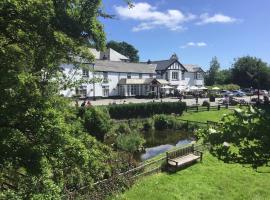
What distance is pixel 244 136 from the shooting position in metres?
3.39

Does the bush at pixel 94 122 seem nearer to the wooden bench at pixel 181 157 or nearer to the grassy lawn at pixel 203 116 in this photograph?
the wooden bench at pixel 181 157

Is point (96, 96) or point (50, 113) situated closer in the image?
point (50, 113)

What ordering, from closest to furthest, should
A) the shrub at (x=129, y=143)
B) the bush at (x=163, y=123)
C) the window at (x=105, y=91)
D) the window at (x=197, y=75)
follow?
1. the shrub at (x=129, y=143)
2. the bush at (x=163, y=123)
3. the window at (x=105, y=91)
4. the window at (x=197, y=75)

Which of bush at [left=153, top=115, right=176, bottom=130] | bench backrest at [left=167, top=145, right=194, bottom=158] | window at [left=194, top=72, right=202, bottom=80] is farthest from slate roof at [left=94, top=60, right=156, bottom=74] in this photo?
bench backrest at [left=167, top=145, right=194, bottom=158]

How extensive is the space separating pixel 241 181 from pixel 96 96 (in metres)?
43.1

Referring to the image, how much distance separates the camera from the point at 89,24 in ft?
44.7

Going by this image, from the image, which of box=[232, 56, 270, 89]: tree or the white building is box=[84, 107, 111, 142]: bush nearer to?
the white building

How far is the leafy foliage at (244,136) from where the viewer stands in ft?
10.8

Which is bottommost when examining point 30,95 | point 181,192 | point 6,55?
point 181,192

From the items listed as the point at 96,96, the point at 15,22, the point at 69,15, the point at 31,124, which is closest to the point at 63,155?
the point at 31,124

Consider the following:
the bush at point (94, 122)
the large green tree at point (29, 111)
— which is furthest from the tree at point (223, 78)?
the large green tree at point (29, 111)

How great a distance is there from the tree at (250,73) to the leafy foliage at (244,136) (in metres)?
86.7

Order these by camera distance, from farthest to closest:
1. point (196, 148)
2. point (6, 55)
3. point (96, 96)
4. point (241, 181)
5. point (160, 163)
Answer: point (96, 96) → point (196, 148) → point (160, 163) → point (241, 181) → point (6, 55)

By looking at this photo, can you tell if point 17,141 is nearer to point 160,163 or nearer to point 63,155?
point 63,155
